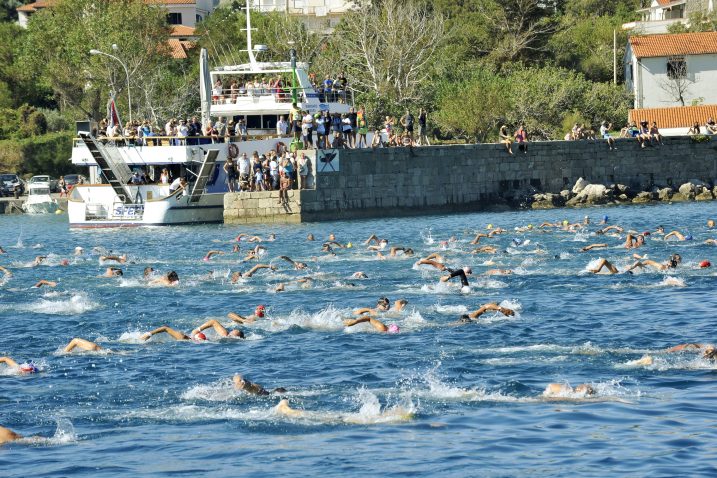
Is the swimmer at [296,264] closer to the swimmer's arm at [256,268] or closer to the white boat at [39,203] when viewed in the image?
the swimmer's arm at [256,268]

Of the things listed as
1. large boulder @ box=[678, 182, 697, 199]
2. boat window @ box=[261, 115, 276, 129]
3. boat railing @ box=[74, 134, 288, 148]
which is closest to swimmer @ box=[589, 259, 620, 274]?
boat railing @ box=[74, 134, 288, 148]

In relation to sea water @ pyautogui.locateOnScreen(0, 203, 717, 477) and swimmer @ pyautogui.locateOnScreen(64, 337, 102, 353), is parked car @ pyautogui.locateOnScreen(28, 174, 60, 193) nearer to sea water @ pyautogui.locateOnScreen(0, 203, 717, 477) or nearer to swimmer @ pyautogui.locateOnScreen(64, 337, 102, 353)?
sea water @ pyautogui.locateOnScreen(0, 203, 717, 477)

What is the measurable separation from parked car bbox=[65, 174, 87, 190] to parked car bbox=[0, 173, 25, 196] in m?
2.65

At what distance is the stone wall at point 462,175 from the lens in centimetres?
4800

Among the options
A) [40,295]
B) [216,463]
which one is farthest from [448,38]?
[216,463]

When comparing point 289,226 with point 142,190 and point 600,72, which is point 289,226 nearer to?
point 142,190

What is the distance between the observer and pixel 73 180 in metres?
70.1

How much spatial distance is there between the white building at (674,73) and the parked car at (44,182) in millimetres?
35496

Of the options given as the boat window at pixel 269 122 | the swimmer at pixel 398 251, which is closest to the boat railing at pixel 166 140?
the boat window at pixel 269 122

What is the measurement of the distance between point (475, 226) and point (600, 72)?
41696 mm

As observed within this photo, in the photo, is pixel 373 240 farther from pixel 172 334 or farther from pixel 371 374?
pixel 371 374

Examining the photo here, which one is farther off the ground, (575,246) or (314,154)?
(314,154)

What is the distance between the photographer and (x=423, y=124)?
51.3m

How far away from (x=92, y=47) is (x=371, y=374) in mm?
60529
